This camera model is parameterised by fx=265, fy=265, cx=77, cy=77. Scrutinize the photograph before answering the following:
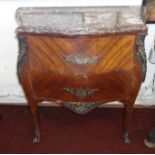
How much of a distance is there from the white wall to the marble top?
0.14 metres

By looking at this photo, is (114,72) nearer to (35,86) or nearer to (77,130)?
(35,86)

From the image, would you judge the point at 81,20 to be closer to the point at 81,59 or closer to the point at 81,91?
the point at 81,59

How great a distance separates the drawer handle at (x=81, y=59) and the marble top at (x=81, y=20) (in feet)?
0.41

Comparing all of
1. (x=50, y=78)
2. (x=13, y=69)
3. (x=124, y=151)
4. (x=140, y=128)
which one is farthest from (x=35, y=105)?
(x=140, y=128)

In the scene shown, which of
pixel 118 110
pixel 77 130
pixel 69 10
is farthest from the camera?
pixel 118 110

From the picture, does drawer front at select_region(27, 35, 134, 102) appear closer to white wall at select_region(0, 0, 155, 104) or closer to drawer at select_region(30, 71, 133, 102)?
drawer at select_region(30, 71, 133, 102)

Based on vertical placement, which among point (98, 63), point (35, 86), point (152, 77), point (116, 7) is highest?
point (116, 7)

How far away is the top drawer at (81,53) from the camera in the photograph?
1.19 m

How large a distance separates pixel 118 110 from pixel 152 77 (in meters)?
0.35

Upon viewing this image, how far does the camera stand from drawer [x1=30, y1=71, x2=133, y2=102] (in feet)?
4.27

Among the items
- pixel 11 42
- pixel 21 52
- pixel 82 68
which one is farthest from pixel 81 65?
pixel 11 42

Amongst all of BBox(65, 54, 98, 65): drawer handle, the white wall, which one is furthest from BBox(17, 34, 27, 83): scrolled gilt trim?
the white wall

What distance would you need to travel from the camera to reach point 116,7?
1.38 m

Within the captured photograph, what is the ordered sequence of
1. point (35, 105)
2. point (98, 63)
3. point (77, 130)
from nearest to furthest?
1. point (98, 63)
2. point (35, 105)
3. point (77, 130)
